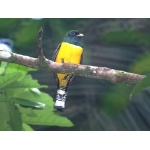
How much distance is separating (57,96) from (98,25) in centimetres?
50

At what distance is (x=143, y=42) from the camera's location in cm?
158

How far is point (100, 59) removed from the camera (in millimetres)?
1671

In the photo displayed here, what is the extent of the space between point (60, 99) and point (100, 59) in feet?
1.33

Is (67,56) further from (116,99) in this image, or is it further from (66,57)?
(116,99)

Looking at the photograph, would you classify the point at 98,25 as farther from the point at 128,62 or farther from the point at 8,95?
the point at 8,95

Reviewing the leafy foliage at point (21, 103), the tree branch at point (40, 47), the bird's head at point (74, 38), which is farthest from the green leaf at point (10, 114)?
the bird's head at point (74, 38)

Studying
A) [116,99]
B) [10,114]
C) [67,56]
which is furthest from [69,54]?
[10,114]

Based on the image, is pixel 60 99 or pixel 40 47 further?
pixel 60 99

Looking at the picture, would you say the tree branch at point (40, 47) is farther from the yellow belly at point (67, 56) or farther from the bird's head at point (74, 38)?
the bird's head at point (74, 38)

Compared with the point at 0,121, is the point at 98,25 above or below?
above

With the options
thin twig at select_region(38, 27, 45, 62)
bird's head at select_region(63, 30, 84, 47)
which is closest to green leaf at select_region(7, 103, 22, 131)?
thin twig at select_region(38, 27, 45, 62)

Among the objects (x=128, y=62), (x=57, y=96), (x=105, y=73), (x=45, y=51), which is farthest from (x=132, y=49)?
(x=105, y=73)

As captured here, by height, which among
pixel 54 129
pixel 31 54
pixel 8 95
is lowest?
pixel 54 129

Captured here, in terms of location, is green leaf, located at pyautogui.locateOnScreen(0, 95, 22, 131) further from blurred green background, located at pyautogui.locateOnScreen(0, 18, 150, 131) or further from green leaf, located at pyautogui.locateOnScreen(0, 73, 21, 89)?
blurred green background, located at pyautogui.locateOnScreen(0, 18, 150, 131)
